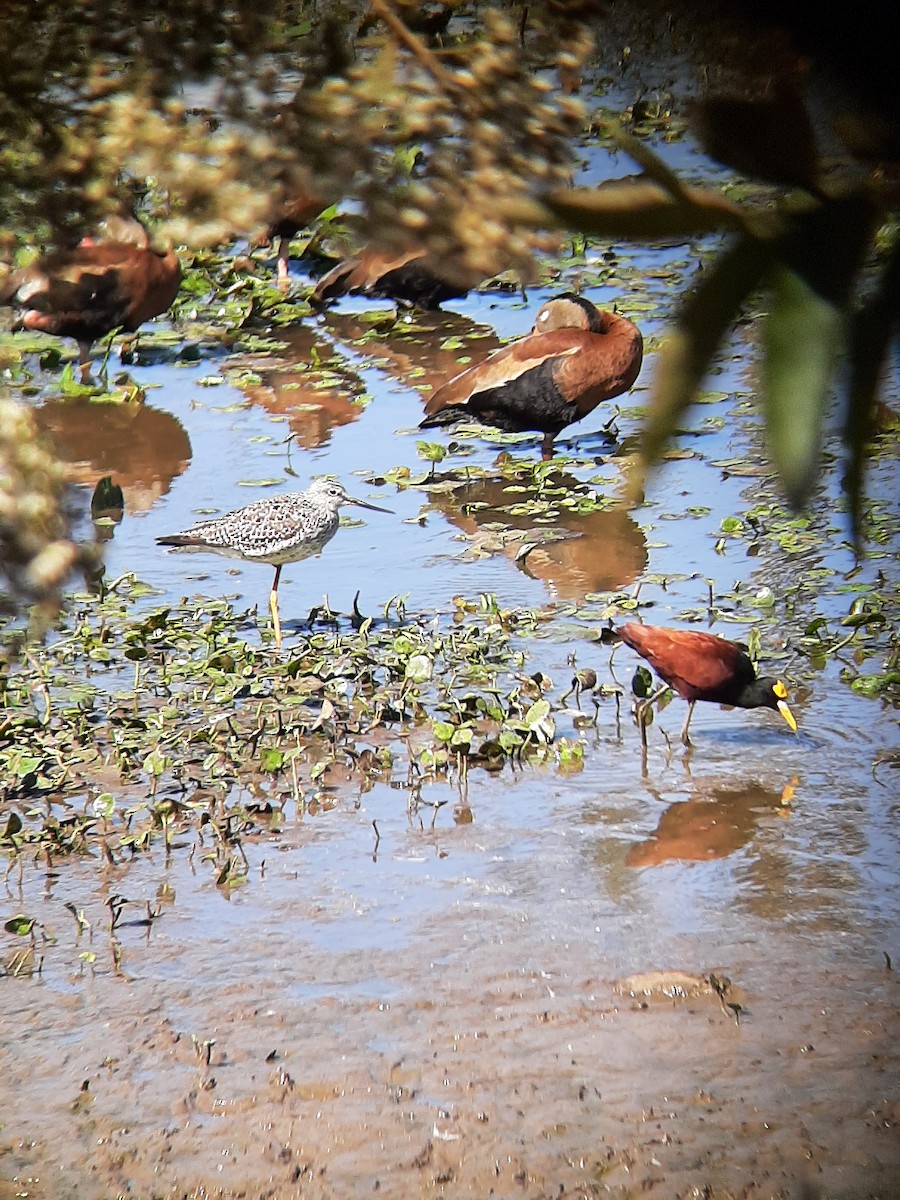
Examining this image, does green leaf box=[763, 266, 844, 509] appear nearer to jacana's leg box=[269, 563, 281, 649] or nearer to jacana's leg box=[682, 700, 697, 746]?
jacana's leg box=[682, 700, 697, 746]

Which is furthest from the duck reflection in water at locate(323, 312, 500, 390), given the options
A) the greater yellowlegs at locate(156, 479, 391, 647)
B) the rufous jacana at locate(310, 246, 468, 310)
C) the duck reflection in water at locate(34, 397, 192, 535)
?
the greater yellowlegs at locate(156, 479, 391, 647)

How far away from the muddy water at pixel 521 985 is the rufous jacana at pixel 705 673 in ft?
0.43

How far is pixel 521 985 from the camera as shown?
3.60m

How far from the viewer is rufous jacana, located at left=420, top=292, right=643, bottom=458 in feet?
22.5

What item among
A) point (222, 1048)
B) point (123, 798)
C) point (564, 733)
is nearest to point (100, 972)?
point (222, 1048)

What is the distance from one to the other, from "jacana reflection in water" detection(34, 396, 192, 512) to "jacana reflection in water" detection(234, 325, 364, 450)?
1.69 ft

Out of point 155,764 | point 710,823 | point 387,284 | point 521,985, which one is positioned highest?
point 387,284

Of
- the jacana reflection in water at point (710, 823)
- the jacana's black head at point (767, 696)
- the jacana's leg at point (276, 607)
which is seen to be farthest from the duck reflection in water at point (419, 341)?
the jacana reflection in water at point (710, 823)

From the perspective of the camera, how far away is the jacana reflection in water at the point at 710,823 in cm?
420

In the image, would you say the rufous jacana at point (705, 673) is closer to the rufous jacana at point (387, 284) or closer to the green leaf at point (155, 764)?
the green leaf at point (155, 764)

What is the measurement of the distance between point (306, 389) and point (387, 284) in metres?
0.98

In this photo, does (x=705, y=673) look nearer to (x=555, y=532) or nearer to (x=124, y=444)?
(x=555, y=532)

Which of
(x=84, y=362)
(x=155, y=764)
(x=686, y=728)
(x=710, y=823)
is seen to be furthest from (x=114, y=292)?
(x=710, y=823)

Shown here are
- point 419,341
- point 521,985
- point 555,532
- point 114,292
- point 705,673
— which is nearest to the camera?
point 521,985
